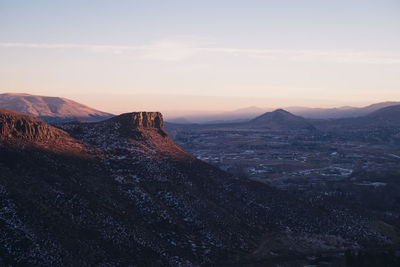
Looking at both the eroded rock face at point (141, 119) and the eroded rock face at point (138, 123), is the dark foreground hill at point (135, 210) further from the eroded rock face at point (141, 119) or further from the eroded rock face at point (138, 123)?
the eroded rock face at point (141, 119)

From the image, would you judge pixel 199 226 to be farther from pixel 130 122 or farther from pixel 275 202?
pixel 130 122

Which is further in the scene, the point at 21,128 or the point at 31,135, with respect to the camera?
the point at 31,135

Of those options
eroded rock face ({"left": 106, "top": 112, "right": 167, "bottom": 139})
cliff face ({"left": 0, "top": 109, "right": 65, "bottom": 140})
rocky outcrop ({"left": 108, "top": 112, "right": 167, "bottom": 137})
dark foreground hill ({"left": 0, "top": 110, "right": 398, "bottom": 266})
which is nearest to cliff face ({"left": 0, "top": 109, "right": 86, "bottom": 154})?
cliff face ({"left": 0, "top": 109, "right": 65, "bottom": 140})

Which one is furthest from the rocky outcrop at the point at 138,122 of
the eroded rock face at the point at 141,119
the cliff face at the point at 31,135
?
the cliff face at the point at 31,135

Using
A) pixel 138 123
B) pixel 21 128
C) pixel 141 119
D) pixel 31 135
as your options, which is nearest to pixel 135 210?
pixel 31 135

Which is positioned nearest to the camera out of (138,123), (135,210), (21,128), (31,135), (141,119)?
(135,210)

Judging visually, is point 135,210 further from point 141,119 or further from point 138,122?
point 141,119

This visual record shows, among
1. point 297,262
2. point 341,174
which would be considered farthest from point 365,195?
point 297,262

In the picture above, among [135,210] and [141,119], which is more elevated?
[141,119]

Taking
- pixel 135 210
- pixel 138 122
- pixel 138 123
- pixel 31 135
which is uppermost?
pixel 138 122

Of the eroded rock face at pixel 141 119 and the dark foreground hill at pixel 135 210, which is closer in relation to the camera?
the dark foreground hill at pixel 135 210
